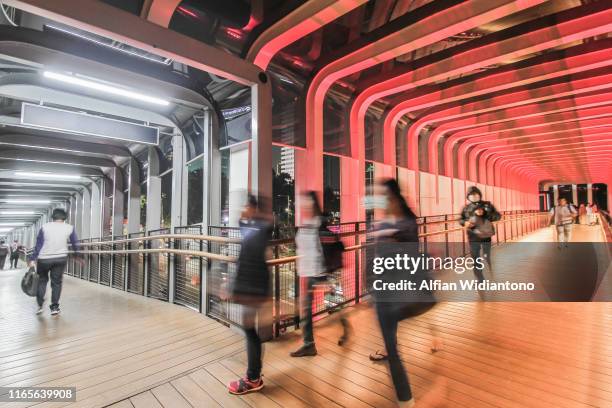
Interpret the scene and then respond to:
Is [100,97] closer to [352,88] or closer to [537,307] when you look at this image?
[352,88]

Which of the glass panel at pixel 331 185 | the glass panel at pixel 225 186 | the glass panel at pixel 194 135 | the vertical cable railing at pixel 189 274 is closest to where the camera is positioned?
the vertical cable railing at pixel 189 274

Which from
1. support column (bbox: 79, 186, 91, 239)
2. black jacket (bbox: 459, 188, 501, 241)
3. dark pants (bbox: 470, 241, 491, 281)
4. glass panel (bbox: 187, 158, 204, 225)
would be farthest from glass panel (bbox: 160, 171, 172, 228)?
support column (bbox: 79, 186, 91, 239)

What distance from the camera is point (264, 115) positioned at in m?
3.87

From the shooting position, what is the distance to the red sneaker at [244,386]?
242 cm

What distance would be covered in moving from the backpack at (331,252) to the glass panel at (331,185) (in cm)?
260

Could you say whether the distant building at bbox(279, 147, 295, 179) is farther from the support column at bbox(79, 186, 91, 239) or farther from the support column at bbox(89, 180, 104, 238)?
the support column at bbox(79, 186, 91, 239)

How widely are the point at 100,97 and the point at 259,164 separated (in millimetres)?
3791

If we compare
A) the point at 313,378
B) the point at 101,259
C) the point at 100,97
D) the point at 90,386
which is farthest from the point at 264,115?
the point at 101,259

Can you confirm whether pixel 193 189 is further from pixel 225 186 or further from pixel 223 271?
pixel 223 271

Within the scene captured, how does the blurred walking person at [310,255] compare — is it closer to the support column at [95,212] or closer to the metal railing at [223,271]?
the metal railing at [223,271]

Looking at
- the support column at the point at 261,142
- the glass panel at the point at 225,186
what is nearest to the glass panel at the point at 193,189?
the glass panel at the point at 225,186

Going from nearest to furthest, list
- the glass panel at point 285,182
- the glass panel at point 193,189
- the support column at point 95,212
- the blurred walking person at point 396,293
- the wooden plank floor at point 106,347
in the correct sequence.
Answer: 1. the blurred walking person at point 396,293
2. the wooden plank floor at point 106,347
3. the glass panel at point 285,182
4. the glass panel at point 193,189
5. the support column at point 95,212

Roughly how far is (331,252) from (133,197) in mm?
8825

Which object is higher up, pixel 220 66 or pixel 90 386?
pixel 220 66
